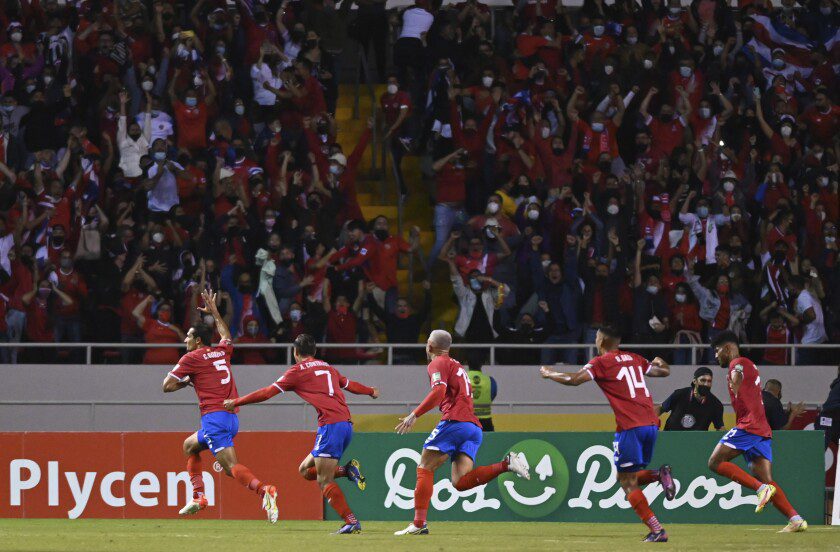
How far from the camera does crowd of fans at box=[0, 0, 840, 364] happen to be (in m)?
21.5

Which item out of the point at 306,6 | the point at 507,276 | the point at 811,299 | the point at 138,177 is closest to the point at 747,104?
the point at 811,299

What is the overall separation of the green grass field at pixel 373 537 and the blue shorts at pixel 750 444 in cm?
81

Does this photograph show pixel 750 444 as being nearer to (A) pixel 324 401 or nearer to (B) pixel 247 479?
(A) pixel 324 401

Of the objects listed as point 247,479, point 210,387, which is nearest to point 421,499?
point 247,479

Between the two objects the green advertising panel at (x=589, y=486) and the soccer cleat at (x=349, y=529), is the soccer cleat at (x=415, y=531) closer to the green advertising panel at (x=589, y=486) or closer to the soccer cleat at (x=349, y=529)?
the soccer cleat at (x=349, y=529)

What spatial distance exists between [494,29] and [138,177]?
6.94 meters

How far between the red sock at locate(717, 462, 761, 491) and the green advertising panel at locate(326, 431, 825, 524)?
6.79 ft

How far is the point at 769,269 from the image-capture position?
73.0 feet

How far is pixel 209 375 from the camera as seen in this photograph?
1655cm

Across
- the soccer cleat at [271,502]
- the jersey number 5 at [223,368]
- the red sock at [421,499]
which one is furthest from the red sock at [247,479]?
the red sock at [421,499]

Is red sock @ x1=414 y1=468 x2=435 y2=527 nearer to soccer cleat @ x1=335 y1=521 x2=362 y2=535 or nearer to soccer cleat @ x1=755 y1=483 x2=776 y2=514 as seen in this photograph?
soccer cleat @ x1=335 y1=521 x2=362 y2=535

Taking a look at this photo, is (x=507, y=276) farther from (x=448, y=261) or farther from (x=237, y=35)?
(x=237, y=35)

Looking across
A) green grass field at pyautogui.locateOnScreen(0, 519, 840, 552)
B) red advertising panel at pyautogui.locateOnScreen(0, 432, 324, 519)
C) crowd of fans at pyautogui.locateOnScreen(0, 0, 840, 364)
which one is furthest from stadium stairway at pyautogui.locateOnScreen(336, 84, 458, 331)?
green grass field at pyautogui.locateOnScreen(0, 519, 840, 552)

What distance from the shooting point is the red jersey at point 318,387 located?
1560 cm
